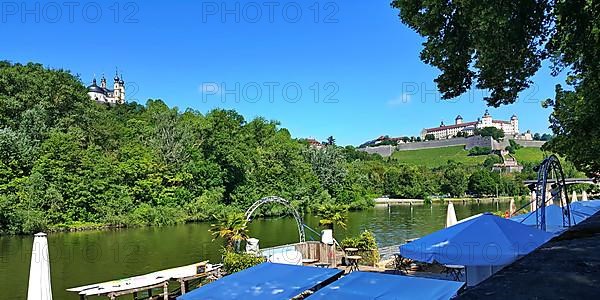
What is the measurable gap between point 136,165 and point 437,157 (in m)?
81.0

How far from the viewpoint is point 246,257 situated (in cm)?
1084

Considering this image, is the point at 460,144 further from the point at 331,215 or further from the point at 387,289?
the point at 387,289

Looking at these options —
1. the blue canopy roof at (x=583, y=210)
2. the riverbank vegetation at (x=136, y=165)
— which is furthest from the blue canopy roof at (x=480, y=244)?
the riverbank vegetation at (x=136, y=165)

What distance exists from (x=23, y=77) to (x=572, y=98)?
40.3 metres

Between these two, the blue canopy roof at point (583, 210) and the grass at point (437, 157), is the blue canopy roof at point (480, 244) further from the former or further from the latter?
the grass at point (437, 157)

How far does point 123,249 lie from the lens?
24.2m

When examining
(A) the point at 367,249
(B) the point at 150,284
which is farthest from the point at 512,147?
(B) the point at 150,284

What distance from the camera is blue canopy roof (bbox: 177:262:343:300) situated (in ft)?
22.1

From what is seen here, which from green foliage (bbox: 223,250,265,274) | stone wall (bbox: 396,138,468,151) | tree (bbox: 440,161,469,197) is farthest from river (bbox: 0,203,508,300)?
stone wall (bbox: 396,138,468,151)

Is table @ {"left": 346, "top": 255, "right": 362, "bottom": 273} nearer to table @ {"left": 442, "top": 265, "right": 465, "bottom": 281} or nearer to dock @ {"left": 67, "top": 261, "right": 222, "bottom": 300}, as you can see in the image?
table @ {"left": 442, "top": 265, "right": 465, "bottom": 281}

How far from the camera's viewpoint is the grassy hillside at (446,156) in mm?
100000

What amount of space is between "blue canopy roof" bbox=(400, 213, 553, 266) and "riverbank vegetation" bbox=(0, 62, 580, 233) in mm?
27504

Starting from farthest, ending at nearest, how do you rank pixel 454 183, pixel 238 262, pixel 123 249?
pixel 454 183 → pixel 123 249 → pixel 238 262

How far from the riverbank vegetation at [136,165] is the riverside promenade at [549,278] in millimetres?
32201
